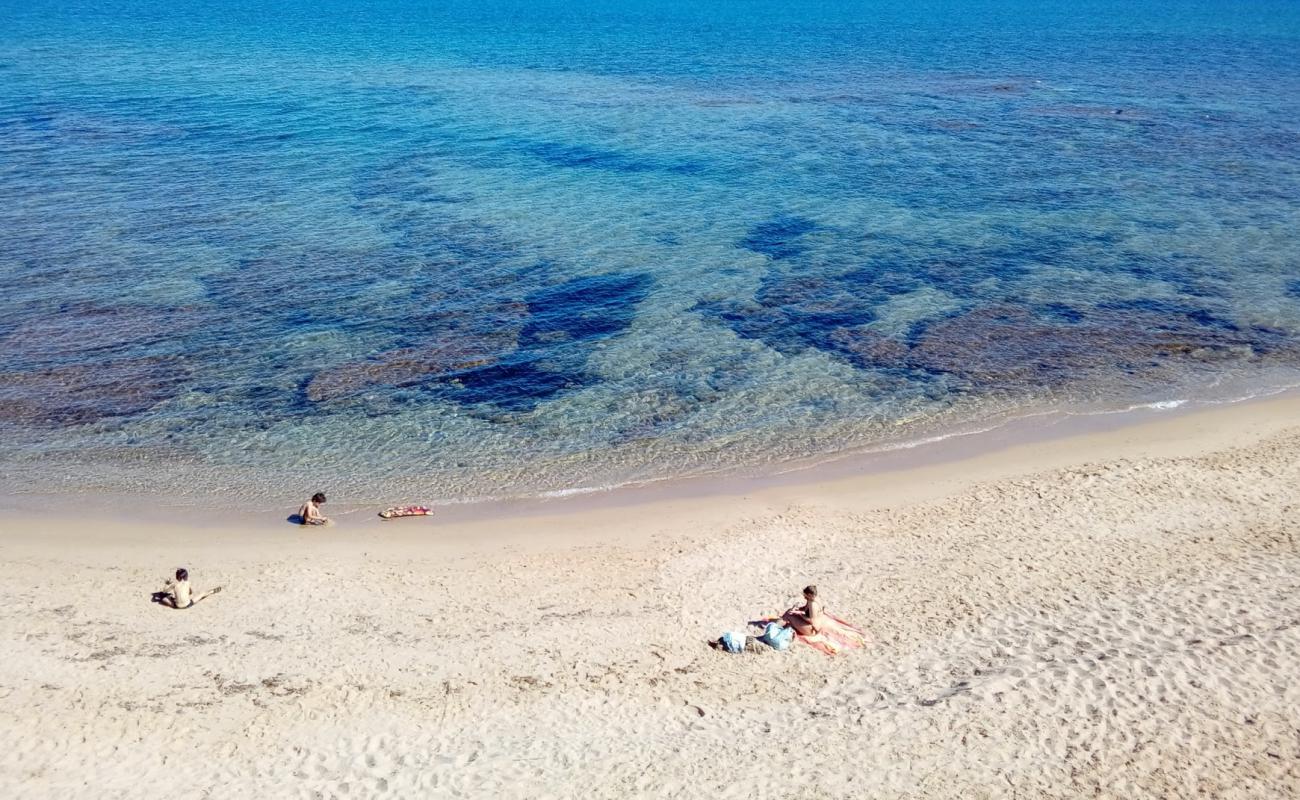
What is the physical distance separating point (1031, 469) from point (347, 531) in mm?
Answer: 14894

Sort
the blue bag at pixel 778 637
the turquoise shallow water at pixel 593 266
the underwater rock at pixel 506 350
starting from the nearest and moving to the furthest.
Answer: the blue bag at pixel 778 637 < the turquoise shallow water at pixel 593 266 < the underwater rock at pixel 506 350

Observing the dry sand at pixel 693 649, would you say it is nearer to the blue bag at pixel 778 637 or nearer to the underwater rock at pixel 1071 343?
the blue bag at pixel 778 637

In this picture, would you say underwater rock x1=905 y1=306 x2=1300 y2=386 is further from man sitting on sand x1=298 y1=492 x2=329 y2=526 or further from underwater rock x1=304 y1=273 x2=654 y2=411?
man sitting on sand x1=298 y1=492 x2=329 y2=526

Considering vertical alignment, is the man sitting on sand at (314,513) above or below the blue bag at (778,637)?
above

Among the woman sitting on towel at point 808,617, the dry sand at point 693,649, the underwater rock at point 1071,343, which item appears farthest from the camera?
the underwater rock at point 1071,343

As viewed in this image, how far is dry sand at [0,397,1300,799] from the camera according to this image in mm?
13594

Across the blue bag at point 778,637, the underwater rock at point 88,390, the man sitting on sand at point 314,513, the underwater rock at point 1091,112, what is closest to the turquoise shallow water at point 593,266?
the underwater rock at point 88,390

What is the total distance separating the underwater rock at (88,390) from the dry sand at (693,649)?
4887 millimetres

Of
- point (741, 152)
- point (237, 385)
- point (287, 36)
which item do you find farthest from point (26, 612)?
point (287, 36)

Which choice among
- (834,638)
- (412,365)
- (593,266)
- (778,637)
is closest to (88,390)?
(412,365)

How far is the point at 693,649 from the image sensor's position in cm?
1634

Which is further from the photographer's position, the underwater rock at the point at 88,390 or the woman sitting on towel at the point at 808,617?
the underwater rock at the point at 88,390

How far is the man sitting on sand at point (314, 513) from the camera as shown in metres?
20.4

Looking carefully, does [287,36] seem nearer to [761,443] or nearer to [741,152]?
[741,152]
